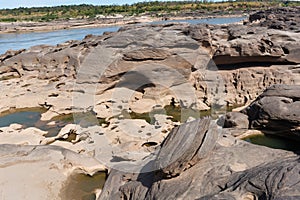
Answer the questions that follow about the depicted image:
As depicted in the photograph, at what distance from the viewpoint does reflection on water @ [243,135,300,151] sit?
912 cm

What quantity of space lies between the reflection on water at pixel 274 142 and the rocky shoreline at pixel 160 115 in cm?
18

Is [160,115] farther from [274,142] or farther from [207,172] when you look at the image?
[207,172]

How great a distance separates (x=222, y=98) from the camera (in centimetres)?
1459

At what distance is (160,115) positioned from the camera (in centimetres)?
1359

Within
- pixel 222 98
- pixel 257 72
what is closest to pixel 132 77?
pixel 222 98

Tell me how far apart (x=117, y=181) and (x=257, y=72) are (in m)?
9.03

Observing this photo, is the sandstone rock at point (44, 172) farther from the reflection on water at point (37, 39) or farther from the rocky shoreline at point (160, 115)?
the reflection on water at point (37, 39)

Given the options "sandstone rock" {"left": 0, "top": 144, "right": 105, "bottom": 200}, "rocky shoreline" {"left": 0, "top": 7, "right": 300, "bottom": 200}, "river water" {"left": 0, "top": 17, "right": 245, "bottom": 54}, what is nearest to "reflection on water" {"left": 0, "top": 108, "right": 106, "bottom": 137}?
"rocky shoreline" {"left": 0, "top": 7, "right": 300, "bottom": 200}

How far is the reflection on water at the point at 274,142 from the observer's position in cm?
912

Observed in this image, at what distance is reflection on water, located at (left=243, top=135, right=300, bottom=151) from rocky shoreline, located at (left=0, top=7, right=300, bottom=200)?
0.18 metres

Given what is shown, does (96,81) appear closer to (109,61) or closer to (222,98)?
(109,61)

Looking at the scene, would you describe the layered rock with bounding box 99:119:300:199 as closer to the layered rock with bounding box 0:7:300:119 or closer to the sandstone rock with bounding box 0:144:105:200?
the sandstone rock with bounding box 0:144:105:200

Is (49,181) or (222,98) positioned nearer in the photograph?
(49,181)

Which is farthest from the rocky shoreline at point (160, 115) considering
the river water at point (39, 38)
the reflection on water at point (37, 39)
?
the river water at point (39, 38)
